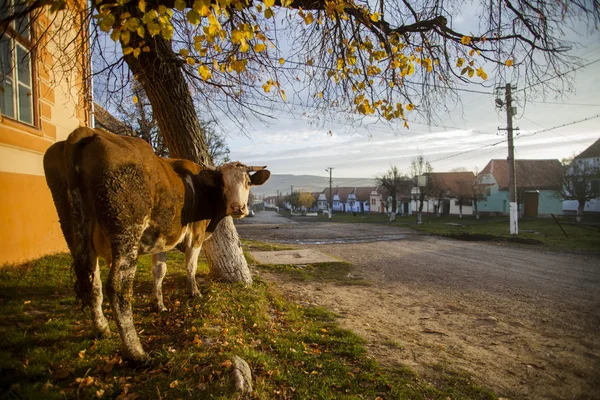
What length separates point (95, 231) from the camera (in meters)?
3.27

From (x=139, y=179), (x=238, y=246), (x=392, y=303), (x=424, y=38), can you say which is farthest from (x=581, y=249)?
(x=139, y=179)

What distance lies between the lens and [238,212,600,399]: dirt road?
4070 millimetres

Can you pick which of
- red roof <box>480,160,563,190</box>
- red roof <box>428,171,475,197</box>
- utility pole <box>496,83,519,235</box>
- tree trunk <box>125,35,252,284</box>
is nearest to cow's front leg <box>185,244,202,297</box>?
tree trunk <box>125,35,252,284</box>

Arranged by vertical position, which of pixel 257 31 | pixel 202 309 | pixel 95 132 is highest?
pixel 257 31

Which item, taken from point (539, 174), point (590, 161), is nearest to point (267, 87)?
point (590, 161)

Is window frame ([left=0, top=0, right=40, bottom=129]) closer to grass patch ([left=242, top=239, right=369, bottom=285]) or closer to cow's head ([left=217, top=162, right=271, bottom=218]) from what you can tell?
cow's head ([left=217, top=162, right=271, bottom=218])

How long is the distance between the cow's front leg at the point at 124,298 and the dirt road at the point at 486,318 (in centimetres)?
279

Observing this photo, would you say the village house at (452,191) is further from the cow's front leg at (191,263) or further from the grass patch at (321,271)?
the cow's front leg at (191,263)

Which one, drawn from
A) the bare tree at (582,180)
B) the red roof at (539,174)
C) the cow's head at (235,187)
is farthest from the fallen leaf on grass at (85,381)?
the red roof at (539,174)

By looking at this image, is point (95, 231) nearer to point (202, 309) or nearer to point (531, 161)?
point (202, 309)

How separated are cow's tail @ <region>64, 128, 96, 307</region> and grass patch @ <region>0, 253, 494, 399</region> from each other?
0.73m

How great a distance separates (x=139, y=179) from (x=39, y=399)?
189cm

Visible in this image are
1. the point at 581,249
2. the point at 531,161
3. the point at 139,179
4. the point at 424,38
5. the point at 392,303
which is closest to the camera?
the point at 139,179

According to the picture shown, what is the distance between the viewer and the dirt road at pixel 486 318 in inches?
160
